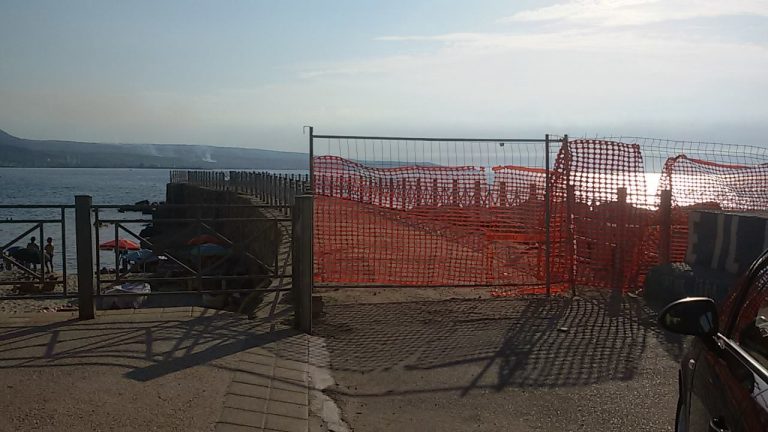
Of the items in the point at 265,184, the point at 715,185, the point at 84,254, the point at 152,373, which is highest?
the point at 715,185

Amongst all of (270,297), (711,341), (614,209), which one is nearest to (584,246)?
(614,209)

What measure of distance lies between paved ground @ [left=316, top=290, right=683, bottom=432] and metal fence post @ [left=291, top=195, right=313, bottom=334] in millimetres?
348

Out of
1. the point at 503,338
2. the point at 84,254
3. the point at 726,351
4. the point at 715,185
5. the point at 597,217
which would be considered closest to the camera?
the point at 726,351

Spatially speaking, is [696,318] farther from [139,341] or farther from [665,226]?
[665,226]

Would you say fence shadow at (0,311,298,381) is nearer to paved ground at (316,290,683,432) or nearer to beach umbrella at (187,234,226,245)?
paved ground at (316,290,683,432)

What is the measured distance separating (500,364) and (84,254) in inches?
167

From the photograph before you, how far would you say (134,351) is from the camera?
6.50 m

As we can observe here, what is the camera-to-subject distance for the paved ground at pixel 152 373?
16.5 feet

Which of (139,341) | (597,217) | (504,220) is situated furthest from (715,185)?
(139,341)

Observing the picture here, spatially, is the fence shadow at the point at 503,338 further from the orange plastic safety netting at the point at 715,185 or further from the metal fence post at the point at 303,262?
the orange plastic safety netting at the point at 715,185

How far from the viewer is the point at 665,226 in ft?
33.2

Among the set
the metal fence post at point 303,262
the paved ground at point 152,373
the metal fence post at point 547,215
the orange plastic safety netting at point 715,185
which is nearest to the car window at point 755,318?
the paved ground at point 152,373

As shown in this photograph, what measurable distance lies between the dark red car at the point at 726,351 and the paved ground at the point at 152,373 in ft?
8.70

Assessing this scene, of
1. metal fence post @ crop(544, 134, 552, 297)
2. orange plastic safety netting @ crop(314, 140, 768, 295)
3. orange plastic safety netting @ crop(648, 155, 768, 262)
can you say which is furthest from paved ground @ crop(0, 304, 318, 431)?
orange plastic safety netting @ crop(648, 155, 768, 262)
